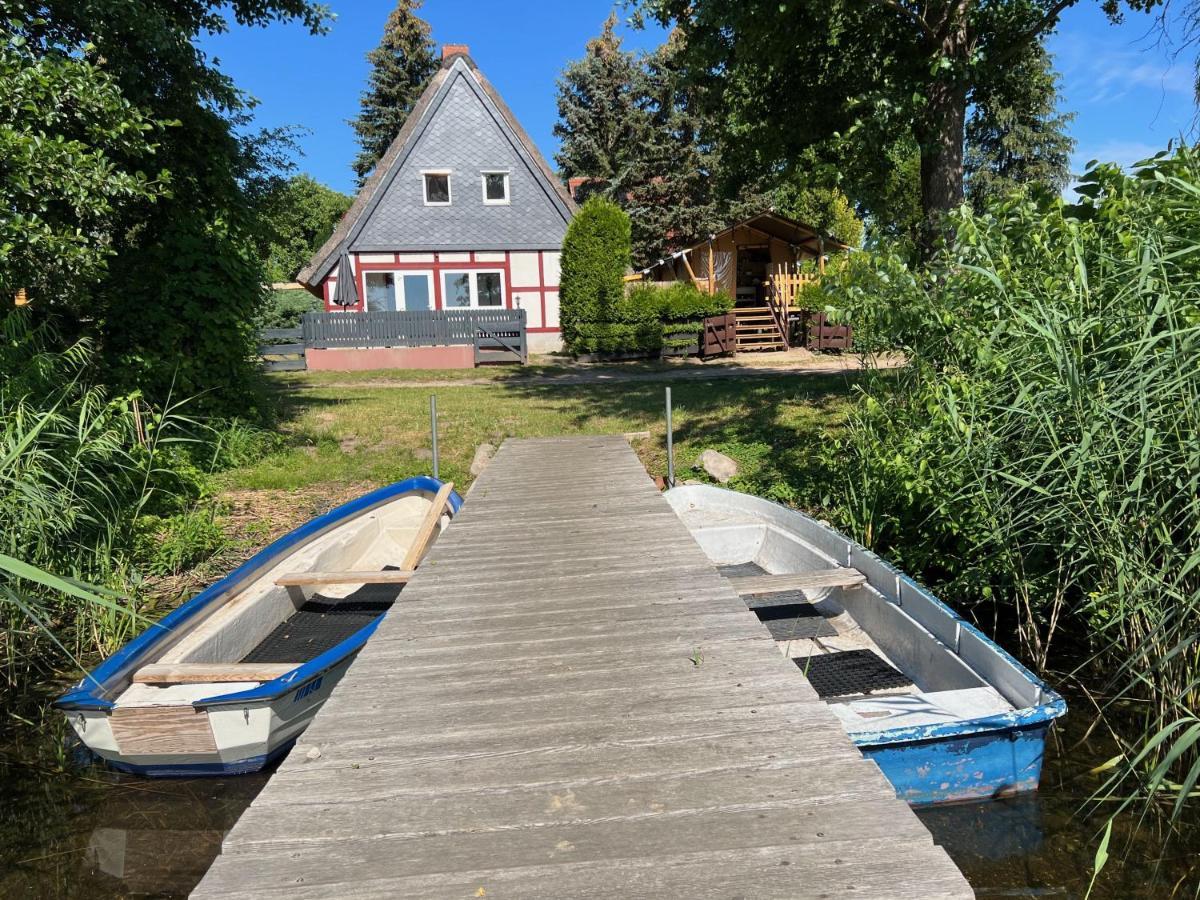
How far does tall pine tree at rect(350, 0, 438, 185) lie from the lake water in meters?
42.1

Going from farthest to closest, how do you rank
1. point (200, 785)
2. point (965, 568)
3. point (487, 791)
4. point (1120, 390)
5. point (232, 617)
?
point (965, 568) → point (232, 617) → point (200, 785) → point (1120, 390) → point (487, 791)

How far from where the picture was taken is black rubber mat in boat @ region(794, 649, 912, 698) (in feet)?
15.6

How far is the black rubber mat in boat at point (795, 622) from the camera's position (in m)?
5.65

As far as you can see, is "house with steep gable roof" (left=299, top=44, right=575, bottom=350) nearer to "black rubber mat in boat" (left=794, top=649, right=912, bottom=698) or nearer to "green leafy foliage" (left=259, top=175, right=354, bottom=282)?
"green leafy foliage" (left=259, top=175, right=354, bottom=282)

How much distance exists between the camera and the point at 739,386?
1510cm

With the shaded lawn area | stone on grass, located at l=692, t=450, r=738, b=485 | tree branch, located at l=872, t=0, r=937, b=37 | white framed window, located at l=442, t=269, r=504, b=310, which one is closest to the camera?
stone on grass, located at l=692, t=450, r=738, b=485

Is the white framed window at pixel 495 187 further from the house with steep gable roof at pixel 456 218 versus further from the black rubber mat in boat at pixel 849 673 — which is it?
the black rubber mat in boat at pixel 849 673

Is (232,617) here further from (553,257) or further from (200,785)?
(553,257)

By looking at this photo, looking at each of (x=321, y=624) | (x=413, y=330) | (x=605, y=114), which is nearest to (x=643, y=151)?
(x=605, y=114)

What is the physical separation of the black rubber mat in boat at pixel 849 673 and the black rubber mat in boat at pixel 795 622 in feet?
1.09

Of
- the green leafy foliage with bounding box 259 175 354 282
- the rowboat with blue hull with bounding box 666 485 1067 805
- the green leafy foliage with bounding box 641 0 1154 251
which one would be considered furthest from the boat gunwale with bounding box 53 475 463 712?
the green leafy foliage with bounding box 259 175 354 282

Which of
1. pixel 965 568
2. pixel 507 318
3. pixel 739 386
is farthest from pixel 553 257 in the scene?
pixel 965 568

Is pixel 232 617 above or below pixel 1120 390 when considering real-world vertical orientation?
below

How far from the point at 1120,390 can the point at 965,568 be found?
2710 millimetres
